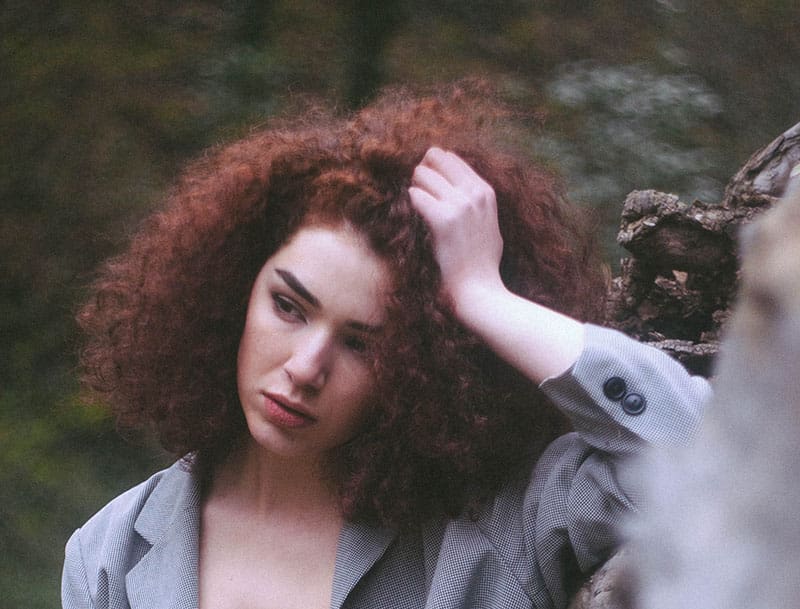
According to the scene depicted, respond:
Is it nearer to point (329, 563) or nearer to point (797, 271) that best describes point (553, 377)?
point (329, 563)

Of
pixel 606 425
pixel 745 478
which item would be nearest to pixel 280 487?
pixel 606 425

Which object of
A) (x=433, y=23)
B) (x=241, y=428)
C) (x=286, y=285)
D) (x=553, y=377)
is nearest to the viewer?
(x=553, y=377)

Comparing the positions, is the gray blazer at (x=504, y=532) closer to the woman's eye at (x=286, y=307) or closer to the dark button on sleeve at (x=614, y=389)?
the dark button on sleeve at (x=614, y=389)

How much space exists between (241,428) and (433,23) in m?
2.60

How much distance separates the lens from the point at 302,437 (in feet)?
4.19

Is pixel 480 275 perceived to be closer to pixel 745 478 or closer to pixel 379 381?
pixel 379 381

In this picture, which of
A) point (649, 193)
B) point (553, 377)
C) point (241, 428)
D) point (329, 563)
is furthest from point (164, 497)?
point (649, 193)

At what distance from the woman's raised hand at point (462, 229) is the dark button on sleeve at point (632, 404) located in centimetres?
19

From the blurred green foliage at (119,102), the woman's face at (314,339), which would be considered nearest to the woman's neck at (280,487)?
the woman's face at (314,339)

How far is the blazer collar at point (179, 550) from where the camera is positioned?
4.38 ft

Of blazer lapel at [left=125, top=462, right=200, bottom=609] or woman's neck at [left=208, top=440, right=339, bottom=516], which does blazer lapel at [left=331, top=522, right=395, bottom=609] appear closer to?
woman's neck at [left=208, top=440, right=339, bottom=516]

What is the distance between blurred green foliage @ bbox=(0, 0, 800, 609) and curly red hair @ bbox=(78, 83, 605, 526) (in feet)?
6.98

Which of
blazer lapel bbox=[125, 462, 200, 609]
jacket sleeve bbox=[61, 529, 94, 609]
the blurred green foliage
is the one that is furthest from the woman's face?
the blurred green foliage

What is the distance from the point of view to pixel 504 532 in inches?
50.4
